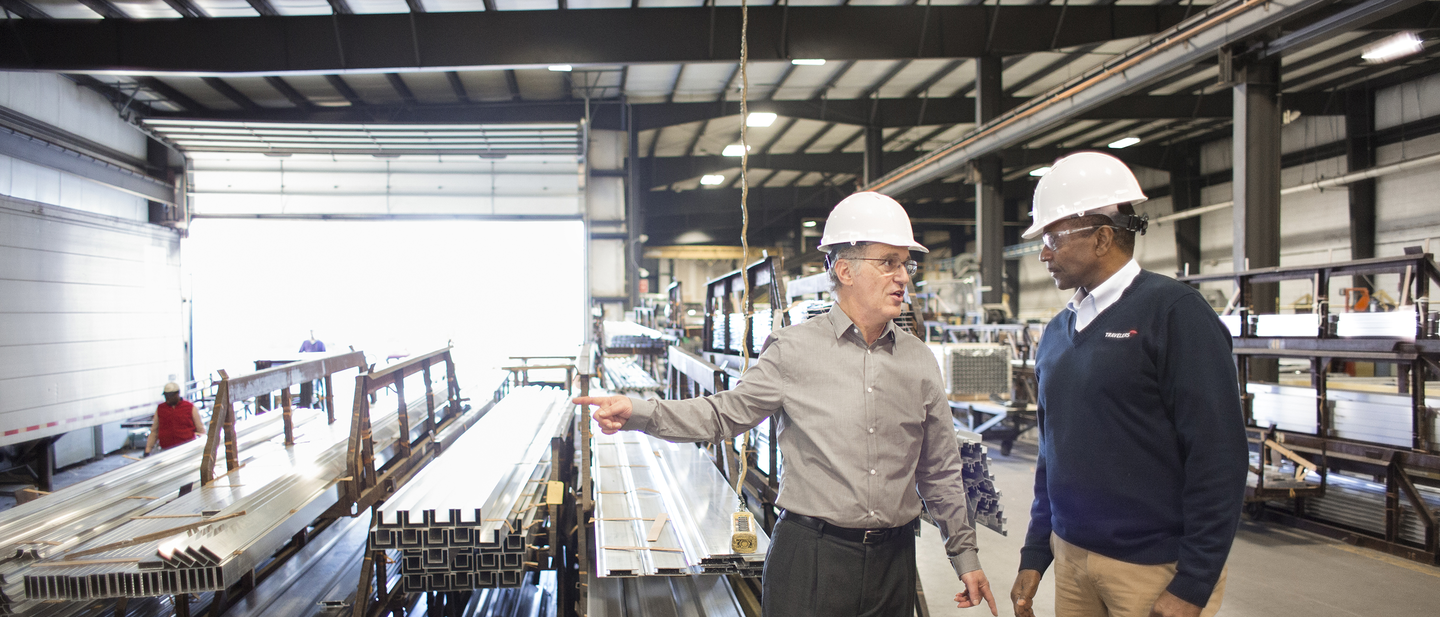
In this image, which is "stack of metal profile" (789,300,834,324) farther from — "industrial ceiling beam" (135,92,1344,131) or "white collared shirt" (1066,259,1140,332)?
"industrial ceiling beam" (135,92,1344,131)

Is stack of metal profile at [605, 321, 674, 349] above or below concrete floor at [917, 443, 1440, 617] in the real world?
above

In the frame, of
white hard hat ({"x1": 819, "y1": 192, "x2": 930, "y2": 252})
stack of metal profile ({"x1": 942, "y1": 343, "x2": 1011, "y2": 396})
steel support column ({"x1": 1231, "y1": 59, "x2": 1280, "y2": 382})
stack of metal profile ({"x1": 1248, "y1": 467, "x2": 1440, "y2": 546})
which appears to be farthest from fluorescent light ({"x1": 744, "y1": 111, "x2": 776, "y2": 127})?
white hard hat ({"x1": 819, "y1": 192, "x2": 930, "y2": 252})

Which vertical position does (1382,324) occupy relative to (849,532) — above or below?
above

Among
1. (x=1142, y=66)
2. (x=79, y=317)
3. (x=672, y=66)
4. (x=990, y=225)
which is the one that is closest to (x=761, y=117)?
(x=672, y=66)

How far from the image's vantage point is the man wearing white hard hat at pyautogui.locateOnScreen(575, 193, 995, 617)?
73.1 inches

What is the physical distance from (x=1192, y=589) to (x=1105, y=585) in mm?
247

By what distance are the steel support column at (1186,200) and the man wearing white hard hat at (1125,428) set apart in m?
20.8

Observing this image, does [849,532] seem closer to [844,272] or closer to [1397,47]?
[844,272]

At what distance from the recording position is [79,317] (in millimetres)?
9203

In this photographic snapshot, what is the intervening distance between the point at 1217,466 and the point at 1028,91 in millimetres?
15665

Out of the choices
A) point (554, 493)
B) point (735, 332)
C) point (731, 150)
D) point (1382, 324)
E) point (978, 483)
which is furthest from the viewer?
point (731, 150)

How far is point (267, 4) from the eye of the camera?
9.51m

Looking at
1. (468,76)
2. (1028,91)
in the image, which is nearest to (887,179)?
(1028,91)

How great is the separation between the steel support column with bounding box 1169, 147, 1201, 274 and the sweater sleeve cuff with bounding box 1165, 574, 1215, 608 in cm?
2111
